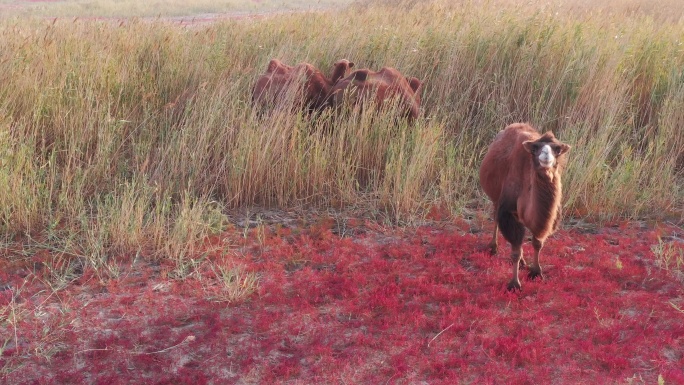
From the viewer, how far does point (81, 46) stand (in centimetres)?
764

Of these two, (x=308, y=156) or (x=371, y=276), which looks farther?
(x=308, y=156)

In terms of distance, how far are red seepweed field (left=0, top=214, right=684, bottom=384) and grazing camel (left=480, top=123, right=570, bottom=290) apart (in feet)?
1.29

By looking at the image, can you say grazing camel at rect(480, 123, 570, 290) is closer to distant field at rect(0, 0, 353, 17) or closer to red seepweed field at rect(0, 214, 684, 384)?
red seepweed field at rect(0, 214, 684, 384)

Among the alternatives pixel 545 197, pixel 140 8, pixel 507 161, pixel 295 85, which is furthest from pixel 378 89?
pixel 140 8

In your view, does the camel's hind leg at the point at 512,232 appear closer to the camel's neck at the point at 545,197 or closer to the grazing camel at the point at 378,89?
the camel's neck at the point at 545,197

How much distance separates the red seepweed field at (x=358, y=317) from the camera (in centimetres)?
402

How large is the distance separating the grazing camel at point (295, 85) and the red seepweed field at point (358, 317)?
1.72 meters

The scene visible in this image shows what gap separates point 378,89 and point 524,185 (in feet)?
8.55

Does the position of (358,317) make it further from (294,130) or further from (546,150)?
(294,130)

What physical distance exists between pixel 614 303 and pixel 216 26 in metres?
7.46

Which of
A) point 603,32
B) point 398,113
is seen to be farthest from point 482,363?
point 603,32

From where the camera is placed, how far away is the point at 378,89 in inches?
274

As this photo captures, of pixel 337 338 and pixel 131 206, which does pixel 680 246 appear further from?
pixel 131 206

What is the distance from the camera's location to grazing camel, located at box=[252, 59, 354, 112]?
7000 mm
